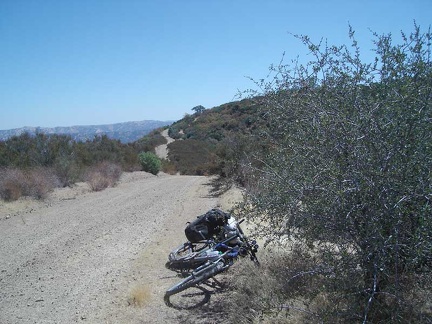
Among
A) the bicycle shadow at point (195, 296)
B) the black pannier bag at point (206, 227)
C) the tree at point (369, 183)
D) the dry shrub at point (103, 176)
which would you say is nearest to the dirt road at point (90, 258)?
the bicycle shadow at point (195, 296)

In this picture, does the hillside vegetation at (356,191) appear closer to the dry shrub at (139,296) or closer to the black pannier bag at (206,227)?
the dry shrub at (139,296)

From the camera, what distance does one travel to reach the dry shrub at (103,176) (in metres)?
19.1

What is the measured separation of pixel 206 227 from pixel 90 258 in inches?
99.8

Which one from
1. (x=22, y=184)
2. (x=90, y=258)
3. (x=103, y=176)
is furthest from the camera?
(x=103, y=176)

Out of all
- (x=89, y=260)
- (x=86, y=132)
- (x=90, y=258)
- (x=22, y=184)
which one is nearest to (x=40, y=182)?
(x=22, y=184)

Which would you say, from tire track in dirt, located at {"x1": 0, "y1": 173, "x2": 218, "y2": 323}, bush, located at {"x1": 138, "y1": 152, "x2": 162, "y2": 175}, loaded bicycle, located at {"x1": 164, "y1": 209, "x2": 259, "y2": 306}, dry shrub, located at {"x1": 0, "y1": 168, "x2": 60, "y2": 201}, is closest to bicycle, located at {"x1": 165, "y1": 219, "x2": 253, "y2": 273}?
loaded bicycle, located at {"x1": 164, "y1": 209, "x2": 259, "y2": 306}

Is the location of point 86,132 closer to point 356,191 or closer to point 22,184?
point 22,184

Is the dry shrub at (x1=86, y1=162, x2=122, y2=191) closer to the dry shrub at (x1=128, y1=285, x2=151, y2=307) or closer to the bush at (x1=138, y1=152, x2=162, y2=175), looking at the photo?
the bush at (x1=138, y1=152, x2=162, y2=175)

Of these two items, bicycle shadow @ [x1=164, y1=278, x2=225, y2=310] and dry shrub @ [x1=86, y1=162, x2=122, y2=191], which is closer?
bicycle shadow @ [x1=164, y1=278, x2=225, y2=310]

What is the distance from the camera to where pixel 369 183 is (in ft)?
11.2

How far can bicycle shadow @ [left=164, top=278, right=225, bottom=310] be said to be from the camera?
229 inches

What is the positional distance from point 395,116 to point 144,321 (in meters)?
4.05

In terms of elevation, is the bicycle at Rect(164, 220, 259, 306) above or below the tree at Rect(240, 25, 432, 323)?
below

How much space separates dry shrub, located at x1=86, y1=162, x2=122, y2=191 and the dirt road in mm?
3735
